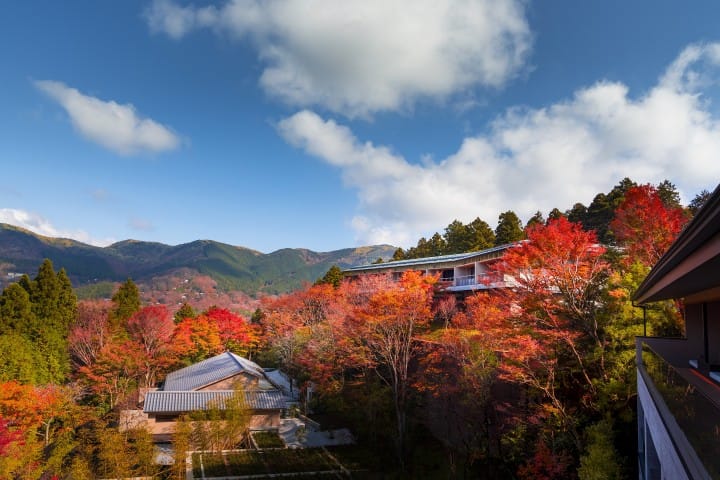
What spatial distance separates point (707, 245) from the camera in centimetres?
314

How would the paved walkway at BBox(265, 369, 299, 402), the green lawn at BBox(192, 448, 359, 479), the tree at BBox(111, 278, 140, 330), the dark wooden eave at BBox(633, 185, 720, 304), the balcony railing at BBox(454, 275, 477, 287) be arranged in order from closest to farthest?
the dark wooden eave at BBox(633, 185, 720, 304), the green lawn at BBox(192, 448, 359, 479), the paved walkway at BBox(265, 369, 299, 402), the balcony railing at BBox(454, 275, 477, 287), the tree at BBox(111, 278, 140, 330)

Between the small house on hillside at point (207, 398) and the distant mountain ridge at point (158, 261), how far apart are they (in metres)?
96.3

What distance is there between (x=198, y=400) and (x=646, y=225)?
20273mm

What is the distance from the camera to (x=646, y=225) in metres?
14.0

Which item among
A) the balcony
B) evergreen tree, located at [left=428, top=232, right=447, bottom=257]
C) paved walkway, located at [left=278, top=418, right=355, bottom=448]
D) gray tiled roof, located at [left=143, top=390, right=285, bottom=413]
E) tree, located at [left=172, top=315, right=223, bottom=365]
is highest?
evergreen tree, located at [left=428, top=232, right=447, bottom=257]

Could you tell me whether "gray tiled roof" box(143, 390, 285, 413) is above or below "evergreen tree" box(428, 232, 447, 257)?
below

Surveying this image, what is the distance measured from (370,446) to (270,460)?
13.8 ft

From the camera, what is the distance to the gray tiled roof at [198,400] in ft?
61.2

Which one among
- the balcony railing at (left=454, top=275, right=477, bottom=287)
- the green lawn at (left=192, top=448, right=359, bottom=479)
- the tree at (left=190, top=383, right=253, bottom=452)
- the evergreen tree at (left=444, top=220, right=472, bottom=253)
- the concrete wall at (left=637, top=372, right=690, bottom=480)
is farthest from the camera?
the evergreen tree at (left=444, top=220, right=472, bottom=253)

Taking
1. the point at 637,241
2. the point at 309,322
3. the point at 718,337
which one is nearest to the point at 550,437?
the point at 718,337

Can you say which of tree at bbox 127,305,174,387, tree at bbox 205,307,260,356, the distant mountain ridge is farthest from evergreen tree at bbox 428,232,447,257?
the distant mountain ridge

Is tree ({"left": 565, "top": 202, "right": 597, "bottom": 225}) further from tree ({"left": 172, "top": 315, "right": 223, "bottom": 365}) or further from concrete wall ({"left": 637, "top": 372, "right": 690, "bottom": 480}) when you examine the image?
tree ({"left": 172, "top": 315, "right": 223, "bottom": 365})

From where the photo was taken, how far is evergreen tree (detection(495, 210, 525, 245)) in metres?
30.8

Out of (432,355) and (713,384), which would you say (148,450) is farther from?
(713,384)
